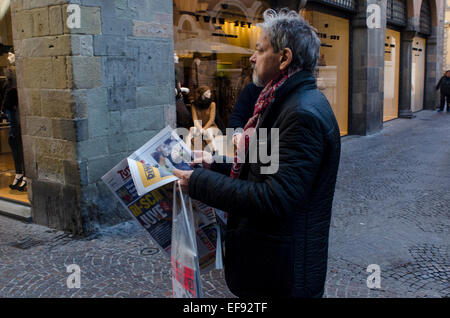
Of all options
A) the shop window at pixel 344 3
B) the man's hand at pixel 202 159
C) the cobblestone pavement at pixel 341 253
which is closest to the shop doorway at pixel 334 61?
the shop window at pixel 344 3

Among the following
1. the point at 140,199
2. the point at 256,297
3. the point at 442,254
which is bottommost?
the point at 442,254

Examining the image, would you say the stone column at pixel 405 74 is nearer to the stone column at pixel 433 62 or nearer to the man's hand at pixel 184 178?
the stone column at pixel 433 62

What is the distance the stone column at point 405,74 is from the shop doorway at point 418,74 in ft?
4.99

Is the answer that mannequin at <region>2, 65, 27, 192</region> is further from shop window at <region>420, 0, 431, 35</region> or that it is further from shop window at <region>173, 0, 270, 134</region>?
shop window at <region>420, 0, 431, 35</region>

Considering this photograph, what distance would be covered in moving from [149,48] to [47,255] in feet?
8.02

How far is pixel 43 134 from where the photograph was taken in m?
5.00

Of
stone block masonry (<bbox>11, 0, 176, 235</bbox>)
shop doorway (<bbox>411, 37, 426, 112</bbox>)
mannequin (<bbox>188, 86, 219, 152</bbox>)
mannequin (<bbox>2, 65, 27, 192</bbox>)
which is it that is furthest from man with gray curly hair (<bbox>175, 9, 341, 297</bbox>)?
shop doorway (<bbox>411, 37, 426, 112</bbox>)

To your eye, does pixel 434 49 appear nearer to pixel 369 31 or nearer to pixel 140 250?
pixel 369 31

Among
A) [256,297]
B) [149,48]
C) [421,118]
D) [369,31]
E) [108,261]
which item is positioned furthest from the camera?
[421,118]

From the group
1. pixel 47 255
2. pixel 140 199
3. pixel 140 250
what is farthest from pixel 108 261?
pixel 140 199

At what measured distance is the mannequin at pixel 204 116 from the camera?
24.9 feet

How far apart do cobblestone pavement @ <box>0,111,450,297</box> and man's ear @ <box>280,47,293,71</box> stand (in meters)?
2.09

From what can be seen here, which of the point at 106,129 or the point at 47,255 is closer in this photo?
the point at 47,255

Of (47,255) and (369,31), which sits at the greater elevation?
(369,31)
